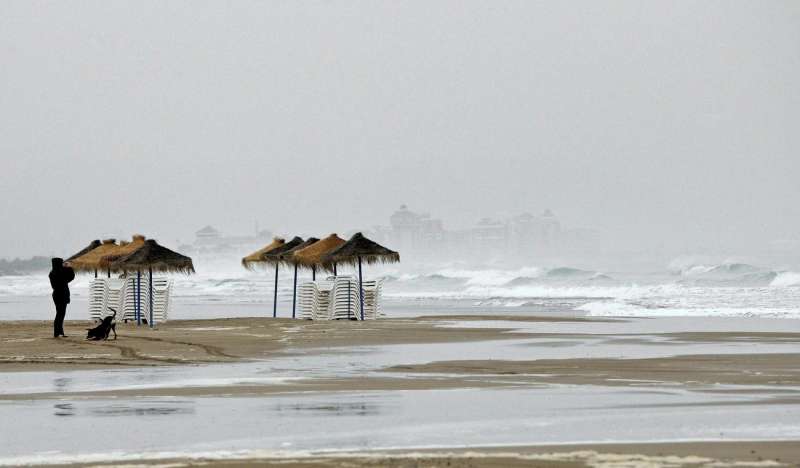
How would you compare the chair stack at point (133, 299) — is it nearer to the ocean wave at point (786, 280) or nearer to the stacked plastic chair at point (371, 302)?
the stacked plastic chair at point (371, 302)

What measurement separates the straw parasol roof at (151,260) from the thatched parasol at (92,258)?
248 centimetres

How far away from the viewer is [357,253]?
31391 millimetres

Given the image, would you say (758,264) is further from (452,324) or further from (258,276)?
(452,324)

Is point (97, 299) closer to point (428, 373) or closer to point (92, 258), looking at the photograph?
point (92, 258)

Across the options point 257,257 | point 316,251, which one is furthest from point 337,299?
point 257,257

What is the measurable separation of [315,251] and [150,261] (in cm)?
476

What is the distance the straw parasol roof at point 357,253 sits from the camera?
31359 millimetres

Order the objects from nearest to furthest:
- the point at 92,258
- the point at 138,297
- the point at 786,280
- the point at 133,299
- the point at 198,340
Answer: the point at 198,340
the point at 138,297
the point at 133,299
the point at 92,258
the point at 786,280

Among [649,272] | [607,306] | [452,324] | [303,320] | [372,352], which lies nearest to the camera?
[372,352]

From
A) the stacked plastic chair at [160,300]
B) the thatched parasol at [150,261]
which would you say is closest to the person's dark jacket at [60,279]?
the thatched parasol at [150,261]

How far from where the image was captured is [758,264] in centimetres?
8369

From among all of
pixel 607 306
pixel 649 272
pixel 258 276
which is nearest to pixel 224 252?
pixel 258 276

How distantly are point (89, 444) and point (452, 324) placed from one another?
1943 cm

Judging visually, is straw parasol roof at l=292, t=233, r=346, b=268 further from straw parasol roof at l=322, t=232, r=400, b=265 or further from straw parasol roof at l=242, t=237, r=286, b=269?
straw parasol roof at l=242, t=237, r=286, b=269
